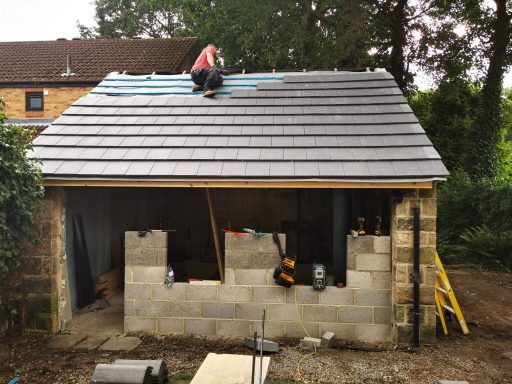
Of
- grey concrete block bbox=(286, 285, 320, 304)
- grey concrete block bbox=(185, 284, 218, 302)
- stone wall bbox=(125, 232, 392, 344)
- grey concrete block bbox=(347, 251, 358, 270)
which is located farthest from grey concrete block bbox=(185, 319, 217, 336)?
grey concrete block bbox=(347, 251, 358, 270)

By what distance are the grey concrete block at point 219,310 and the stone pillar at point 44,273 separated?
2.42 metres

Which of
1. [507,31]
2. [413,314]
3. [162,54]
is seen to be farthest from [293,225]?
[507,31]

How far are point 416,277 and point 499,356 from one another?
1597mm

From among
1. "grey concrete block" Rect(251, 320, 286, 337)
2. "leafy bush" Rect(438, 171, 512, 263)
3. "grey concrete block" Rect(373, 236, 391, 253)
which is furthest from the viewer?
"leafy bush" Rect(438, 171, 512, 263)

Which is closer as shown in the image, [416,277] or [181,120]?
[416,277]

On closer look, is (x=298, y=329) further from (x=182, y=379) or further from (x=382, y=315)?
(x=182, y=379)

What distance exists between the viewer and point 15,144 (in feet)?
20.0

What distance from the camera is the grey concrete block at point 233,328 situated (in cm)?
671

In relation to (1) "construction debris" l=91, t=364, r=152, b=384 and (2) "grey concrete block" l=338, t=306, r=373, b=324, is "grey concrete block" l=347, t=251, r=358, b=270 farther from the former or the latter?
(1) "construction debris" l=91, t=364, r=152, b=384

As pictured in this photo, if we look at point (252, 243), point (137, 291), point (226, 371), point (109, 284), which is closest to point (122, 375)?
point (226, 371)

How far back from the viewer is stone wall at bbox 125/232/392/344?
6.59 metres

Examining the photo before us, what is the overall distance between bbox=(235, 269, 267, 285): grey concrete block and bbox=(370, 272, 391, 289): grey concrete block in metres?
1.64

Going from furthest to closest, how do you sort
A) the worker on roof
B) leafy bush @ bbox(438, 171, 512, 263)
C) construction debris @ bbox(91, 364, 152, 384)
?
leafy bush @ bbox(438, 171, 512, 263)
the worker on roof
construction debris @ bbox(91, 364, 152, 384)

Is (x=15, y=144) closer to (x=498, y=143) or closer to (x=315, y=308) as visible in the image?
(x=315, y=308)
